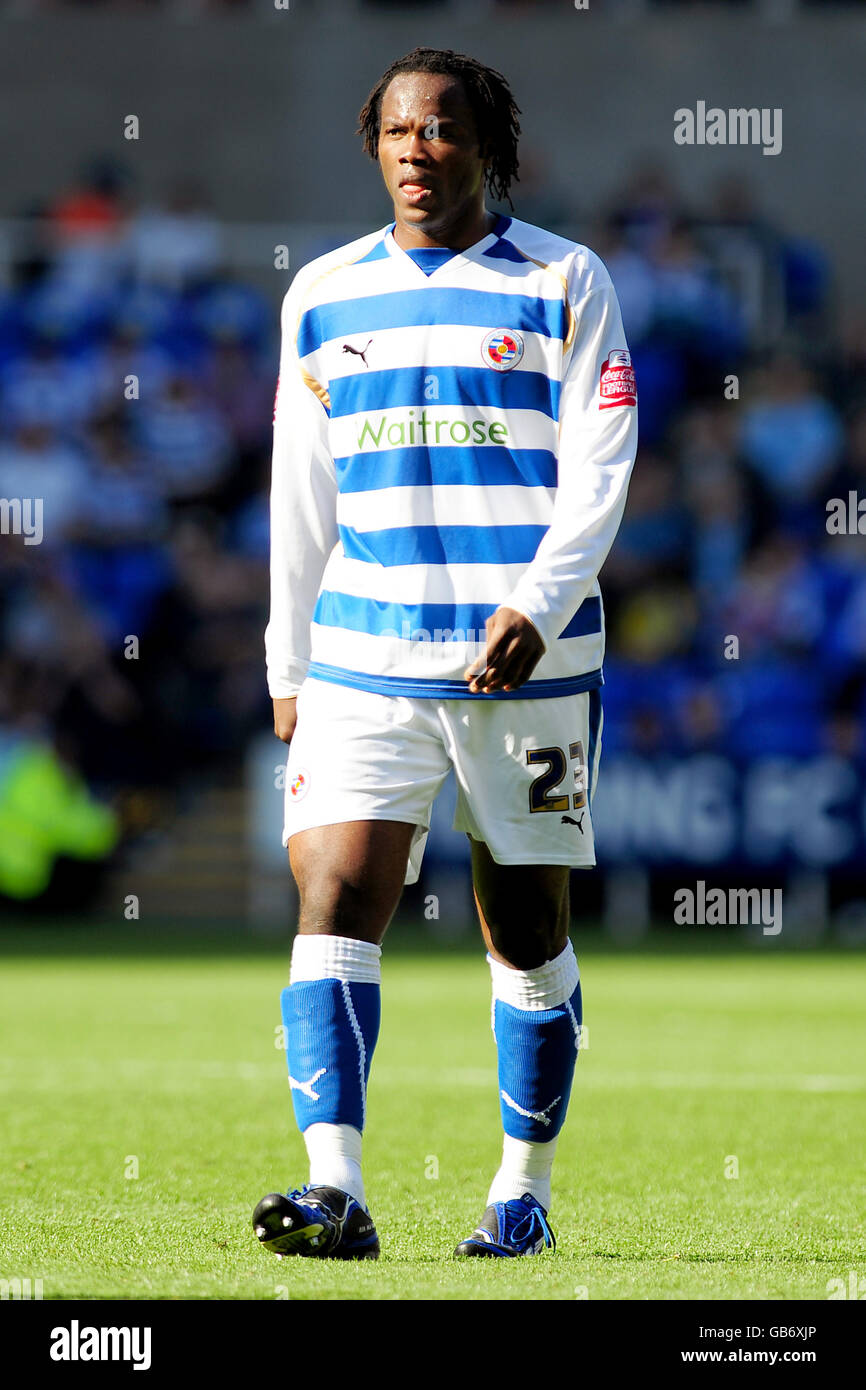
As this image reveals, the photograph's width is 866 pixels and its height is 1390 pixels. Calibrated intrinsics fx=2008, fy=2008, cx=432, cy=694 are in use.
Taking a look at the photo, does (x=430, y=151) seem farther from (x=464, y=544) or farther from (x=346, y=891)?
(x=346, y=891)

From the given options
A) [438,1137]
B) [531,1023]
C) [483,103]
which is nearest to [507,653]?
[531,1023]

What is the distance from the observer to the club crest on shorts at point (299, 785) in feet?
12.5

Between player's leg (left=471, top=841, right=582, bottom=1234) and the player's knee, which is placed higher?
the player's knee

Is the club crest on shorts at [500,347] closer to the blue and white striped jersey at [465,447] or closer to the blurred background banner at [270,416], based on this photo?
the blue and white striped jersey at [465,447]

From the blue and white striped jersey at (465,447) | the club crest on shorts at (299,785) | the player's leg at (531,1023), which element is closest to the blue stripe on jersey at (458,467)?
the blue and white striped jersey at (465,447)

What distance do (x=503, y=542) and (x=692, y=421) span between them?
11119 mm

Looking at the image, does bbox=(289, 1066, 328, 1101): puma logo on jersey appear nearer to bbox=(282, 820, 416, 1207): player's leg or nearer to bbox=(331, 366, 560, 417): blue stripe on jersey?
bbox=(282, 820, 416, 1207): player's leg

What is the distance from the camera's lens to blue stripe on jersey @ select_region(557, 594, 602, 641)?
151 inches

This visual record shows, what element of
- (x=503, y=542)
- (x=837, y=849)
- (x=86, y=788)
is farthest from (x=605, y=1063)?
(x=86, y=788)

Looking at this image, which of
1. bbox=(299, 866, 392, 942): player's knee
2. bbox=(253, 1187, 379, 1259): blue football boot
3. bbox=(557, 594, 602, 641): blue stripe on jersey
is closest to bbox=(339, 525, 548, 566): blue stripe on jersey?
bbox=(557, 594, 602, 641): blue stripe on jersey

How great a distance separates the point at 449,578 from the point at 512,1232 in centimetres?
126

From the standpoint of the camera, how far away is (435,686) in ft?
12.3

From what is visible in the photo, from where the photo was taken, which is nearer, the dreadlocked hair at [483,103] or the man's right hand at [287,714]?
the dreadlocked hair at [483,103]

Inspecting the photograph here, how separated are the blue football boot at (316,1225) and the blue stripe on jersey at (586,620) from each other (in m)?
1.12
